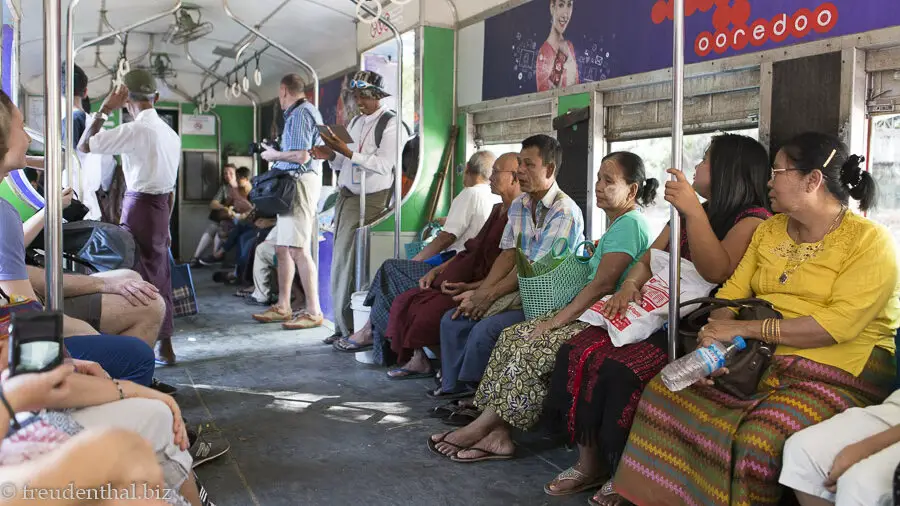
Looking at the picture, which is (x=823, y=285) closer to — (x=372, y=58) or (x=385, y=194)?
(x=385, y=194)

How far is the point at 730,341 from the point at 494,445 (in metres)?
1.24

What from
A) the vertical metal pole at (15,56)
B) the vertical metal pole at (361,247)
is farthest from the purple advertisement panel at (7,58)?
the vertical metal pole at (361,247)

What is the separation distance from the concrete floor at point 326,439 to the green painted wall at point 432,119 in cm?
125

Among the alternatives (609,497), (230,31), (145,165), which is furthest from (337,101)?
(609,497)

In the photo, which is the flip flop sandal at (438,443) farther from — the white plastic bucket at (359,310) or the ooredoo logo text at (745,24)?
the ooredoo logo text at (745,24)

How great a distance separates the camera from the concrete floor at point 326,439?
9.48 feet

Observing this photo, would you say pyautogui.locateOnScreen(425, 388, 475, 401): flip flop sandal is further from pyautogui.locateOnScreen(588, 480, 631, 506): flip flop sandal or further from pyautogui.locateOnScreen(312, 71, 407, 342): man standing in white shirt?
pyautogui.locateOnScreen(312, 71, 407, 342): man standing in white shirt

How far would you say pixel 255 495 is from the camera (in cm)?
286

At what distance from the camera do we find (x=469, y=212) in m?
4.90

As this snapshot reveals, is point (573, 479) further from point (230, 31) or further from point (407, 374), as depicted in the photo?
point (230, 31)

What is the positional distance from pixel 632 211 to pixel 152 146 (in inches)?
121

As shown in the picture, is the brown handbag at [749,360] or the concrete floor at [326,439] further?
the concrete floor at [326,439]

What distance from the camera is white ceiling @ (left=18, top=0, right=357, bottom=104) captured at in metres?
7.55

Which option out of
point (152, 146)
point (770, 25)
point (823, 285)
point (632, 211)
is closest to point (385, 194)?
point (152, 146)
